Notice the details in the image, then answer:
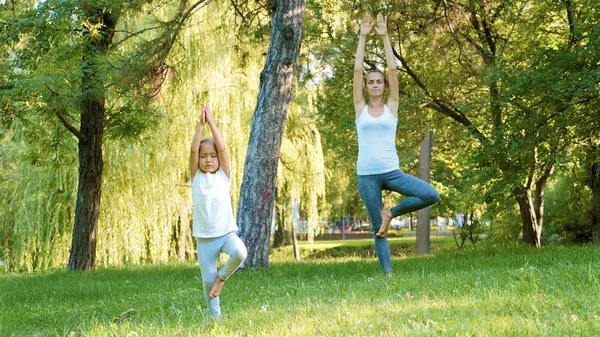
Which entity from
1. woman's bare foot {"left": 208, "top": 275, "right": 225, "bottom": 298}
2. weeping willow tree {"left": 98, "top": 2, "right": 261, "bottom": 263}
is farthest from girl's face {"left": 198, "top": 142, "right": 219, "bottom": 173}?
weeping willow tree {"left": 98, "top": 2, "right": 261, "bottom": 263}

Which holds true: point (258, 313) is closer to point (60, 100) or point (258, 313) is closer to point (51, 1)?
point (60, 100)

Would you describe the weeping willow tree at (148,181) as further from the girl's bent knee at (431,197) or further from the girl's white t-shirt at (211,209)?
the girl's white t-shirt at (211,209)

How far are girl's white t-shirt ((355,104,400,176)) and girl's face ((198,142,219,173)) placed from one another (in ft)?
5.70

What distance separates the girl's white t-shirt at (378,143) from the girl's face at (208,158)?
1.74 metres

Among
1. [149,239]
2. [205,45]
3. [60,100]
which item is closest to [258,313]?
[60,100]

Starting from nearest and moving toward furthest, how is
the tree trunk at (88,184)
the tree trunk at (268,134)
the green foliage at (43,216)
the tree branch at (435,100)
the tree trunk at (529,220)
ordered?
the tree trunk at (268,134) < the tree trunk at (88,184) < the tree branch at (435,100) < the tree trunk at (529,220) < the green foliage at (43,216)

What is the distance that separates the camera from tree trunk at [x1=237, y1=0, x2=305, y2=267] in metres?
9.36

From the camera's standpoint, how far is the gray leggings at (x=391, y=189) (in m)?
6.14

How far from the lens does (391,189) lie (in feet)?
20.9

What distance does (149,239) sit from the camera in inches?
630

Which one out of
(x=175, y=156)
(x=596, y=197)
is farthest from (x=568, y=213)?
(x=175, y=156)

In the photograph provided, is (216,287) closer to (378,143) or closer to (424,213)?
(378,143)

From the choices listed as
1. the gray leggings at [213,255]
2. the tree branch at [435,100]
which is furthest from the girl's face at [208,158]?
the tree branch at [435,100]

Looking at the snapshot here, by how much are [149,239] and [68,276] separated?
594 centimetres
